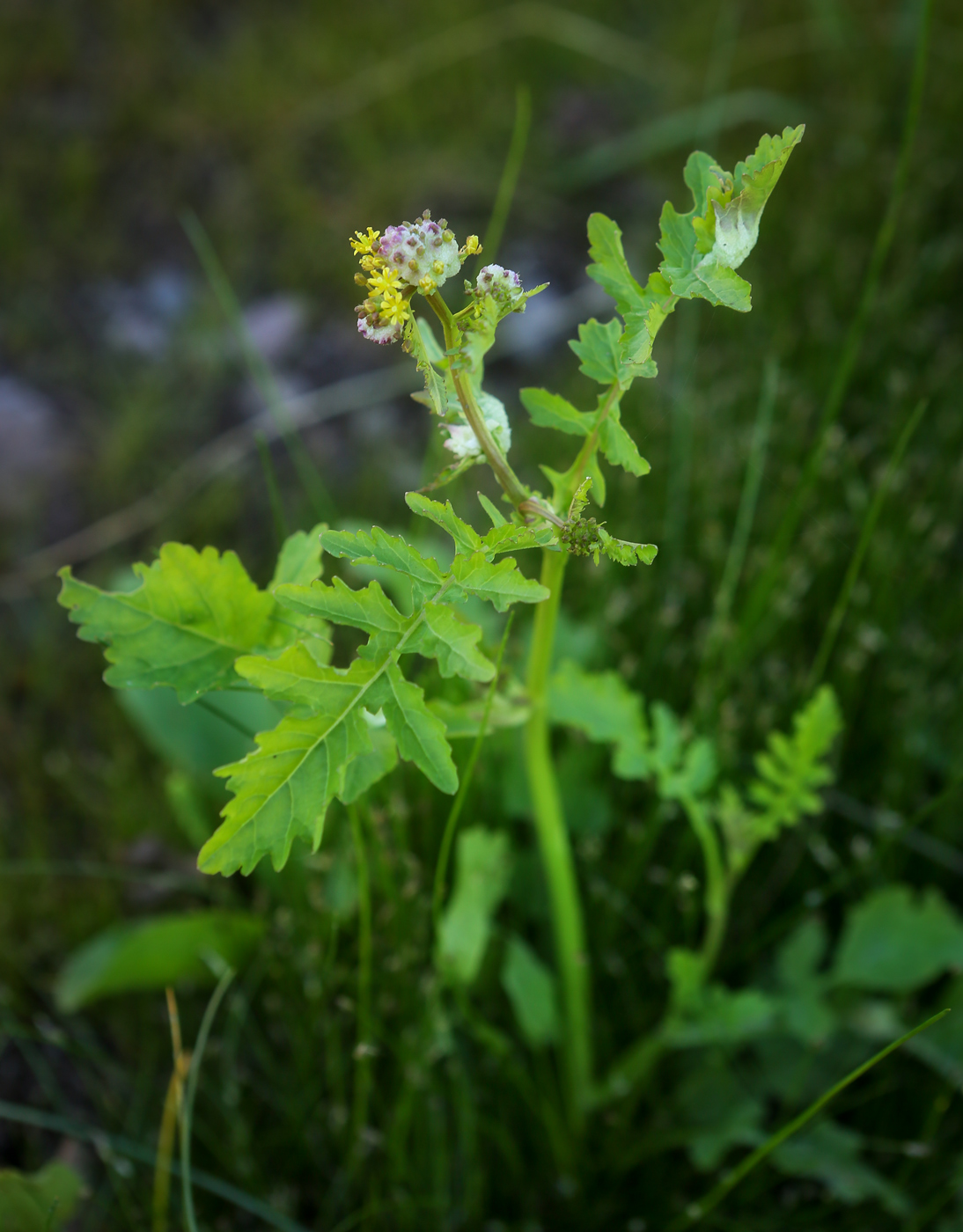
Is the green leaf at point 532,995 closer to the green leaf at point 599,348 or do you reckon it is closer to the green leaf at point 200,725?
the green leaf at point 200,725

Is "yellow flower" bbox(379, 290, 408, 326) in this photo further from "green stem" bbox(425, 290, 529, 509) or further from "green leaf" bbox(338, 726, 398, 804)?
"green leaf" bbox(338, 726, 398, 804)

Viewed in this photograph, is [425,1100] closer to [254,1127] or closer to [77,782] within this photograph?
[254,1127]

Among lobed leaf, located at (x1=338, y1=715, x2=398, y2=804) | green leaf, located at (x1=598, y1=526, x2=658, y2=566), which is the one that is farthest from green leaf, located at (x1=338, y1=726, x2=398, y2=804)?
green leaf, located at (x1=598, y1=526, x2=658, y2=566)

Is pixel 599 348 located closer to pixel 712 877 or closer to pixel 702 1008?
pixel 712 877

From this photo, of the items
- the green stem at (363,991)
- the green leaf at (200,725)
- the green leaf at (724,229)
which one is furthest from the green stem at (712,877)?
the green leaf at (200,725)

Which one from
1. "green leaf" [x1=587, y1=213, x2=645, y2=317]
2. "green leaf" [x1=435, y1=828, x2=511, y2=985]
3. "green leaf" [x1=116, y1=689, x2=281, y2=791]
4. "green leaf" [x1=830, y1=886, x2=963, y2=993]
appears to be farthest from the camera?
"green leaf" [x1=116, y1=689, x2=281, y2=791]

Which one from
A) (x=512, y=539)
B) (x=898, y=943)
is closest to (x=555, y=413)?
(x=512, y=539)
